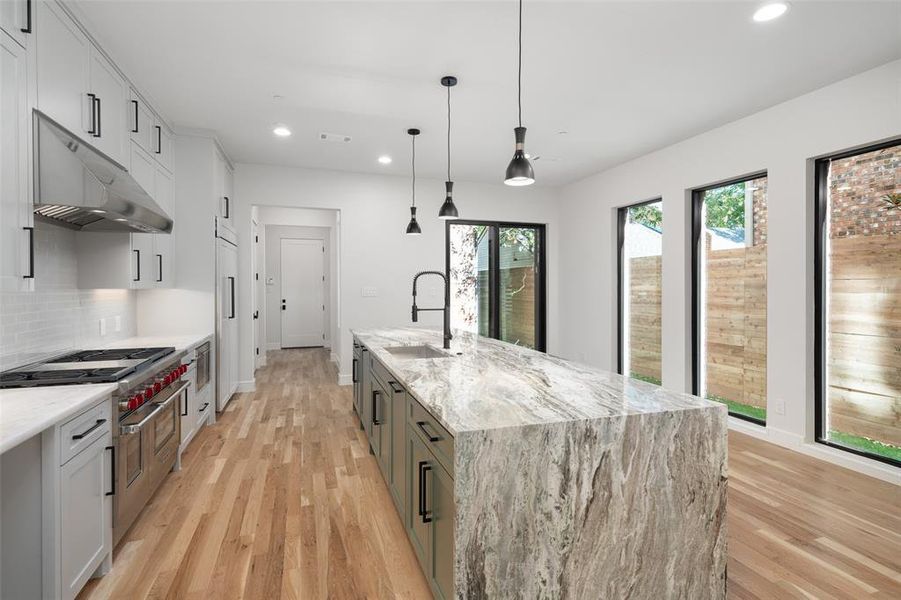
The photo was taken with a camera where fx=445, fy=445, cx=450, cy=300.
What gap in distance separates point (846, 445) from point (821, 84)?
2690 millimetres

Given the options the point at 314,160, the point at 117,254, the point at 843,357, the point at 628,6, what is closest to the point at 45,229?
the point at 117,254

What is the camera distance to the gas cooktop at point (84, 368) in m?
1.96

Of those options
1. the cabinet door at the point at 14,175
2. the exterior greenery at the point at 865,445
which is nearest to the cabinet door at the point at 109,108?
the cabinet door at the point at 14,175

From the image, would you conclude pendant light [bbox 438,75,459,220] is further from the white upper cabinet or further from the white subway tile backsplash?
the white subway tile backsplash

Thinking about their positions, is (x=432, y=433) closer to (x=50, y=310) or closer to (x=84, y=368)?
(x=84, y=368)

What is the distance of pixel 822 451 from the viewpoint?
3.35 meters

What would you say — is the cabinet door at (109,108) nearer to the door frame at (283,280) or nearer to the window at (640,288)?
the window at (640,288)

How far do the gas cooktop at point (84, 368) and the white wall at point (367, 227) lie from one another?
2726mm

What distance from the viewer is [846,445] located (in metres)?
3.33

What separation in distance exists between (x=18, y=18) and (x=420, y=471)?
8.27ft

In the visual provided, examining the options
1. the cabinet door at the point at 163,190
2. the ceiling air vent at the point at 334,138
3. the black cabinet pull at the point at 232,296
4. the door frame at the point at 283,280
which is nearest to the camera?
the cabinet door at the point at 163,190

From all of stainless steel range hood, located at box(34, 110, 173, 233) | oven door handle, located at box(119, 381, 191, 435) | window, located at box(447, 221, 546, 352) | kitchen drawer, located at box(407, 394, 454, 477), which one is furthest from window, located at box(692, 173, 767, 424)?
stainless steel range hood, located at box(34, 110, 173, 233)

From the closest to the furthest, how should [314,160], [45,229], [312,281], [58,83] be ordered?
[58,83]
[45,229]
[314,160]
[312,281]

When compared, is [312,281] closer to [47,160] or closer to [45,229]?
[45,229]
